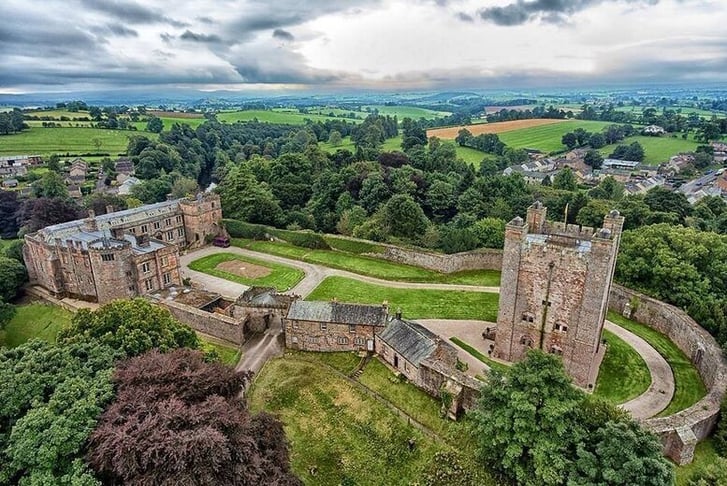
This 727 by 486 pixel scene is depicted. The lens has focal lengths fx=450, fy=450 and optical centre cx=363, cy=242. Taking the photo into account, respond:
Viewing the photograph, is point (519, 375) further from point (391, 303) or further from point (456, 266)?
point (456, 266)

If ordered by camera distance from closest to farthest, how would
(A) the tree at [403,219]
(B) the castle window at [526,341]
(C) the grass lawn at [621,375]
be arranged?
(C) the grass lawn at [621,375], (B) the castle window at [526,341], (A) the tree at [403,219]

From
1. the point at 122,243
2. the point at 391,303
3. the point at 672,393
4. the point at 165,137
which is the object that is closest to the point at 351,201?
the point at 391,303

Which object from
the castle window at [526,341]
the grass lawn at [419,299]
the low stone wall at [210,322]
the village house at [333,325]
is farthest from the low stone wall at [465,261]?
the low stone wall at [210,322]

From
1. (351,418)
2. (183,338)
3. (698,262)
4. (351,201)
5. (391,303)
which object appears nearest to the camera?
(351,418)

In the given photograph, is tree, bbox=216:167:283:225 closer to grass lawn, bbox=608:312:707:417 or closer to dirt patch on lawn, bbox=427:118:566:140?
grass lawn, bbox=608:312:707:417

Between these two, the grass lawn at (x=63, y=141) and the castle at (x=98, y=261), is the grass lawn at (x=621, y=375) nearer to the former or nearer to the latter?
the castle at (x=98, y=261)

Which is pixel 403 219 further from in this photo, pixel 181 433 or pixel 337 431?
pixel 181 433

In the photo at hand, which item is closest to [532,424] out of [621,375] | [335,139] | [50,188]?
[621,375]
